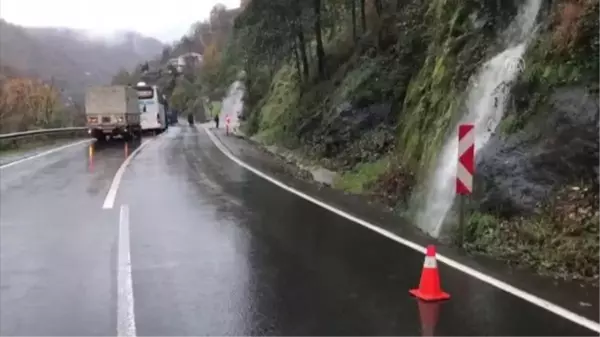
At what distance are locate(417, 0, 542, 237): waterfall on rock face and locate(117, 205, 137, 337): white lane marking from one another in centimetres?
426

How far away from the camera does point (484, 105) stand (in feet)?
38.3

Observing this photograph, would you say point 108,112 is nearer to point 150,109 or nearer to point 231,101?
point 150,109

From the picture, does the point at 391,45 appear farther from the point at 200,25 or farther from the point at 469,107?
the point at 200,25

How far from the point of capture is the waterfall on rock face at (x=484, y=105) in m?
10.9

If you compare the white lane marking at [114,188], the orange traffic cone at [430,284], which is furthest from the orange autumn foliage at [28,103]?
the orange traffic cone at [430,284]

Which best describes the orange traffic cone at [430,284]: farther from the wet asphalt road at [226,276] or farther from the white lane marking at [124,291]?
the white lane marking at [124,291]

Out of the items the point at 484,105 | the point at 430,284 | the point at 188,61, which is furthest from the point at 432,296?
the point at 188,61

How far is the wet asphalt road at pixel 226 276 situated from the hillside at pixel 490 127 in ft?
4.20

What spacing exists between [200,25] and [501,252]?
571 feet

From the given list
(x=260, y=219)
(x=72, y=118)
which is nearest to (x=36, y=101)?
(x=72, y=118)

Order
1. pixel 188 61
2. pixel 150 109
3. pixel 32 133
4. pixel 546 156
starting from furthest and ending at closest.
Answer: pixel 188 61 → pixel 150 109 → pixel 32 133 → pixel 546 156

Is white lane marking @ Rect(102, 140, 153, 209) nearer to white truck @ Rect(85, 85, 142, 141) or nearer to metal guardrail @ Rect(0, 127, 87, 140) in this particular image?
metal guardrail @ Rect(0, 127, 87, 140)

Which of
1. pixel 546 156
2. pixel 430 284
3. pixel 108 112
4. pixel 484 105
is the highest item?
pixel 484 105

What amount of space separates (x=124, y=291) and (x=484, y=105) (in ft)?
22.1
